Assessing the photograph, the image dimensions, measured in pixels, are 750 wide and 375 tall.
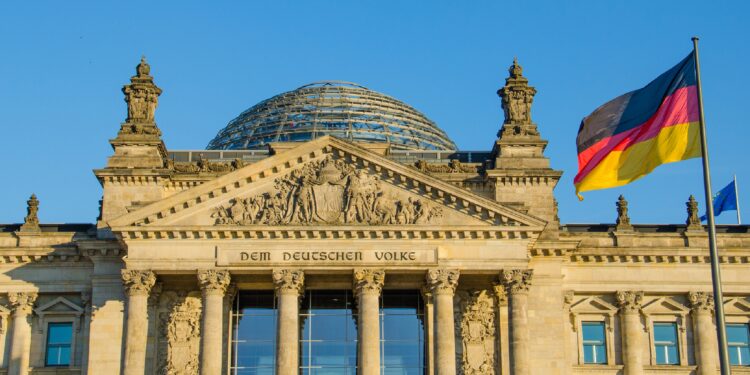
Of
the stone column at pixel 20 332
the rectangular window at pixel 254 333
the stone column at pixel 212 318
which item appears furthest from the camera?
the stone column at pixel 20 332

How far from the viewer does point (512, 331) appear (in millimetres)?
56969

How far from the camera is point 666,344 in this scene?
6331cm

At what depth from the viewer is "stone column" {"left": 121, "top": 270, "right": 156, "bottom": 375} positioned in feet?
187

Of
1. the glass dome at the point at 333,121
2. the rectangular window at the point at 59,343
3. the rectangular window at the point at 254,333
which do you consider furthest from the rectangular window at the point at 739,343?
the rectangular window at the point at 59,343

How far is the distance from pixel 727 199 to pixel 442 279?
1946 centimetres

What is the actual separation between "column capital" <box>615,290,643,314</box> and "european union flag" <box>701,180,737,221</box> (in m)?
8.45

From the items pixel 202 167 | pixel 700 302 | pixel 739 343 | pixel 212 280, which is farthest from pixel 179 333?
pixel 739 343

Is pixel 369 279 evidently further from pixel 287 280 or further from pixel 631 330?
pixel 631 330

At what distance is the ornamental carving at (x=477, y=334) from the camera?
194ft

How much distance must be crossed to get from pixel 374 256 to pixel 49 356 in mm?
17415

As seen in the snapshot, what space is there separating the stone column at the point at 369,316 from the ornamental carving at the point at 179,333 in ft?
26.2

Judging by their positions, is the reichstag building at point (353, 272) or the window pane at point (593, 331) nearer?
the reichstag building at point (353, 272)

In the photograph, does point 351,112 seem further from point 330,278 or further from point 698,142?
point 698,142

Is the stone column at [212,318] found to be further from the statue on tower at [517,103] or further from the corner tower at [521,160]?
the statue on tower at [517,103]
